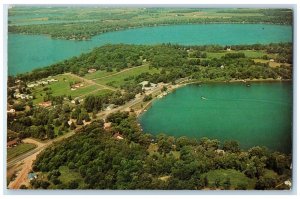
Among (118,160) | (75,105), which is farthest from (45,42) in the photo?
(118,160)

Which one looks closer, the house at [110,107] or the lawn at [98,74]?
the house at [110,107]

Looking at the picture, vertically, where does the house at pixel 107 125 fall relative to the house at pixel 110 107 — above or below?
below

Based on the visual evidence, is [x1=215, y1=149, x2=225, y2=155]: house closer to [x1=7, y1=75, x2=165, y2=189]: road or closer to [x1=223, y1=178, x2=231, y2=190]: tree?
[x1=223, y1=178, x2=231, y2=190]: tree

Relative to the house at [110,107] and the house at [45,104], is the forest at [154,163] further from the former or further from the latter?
the house at [45,104]

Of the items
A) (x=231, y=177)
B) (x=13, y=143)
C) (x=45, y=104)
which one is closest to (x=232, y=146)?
(x=231, y=177)

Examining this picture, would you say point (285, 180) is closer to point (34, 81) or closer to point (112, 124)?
point (112, 124)

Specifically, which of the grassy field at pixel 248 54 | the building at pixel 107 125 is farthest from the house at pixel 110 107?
the grassy field at pixel 248 54

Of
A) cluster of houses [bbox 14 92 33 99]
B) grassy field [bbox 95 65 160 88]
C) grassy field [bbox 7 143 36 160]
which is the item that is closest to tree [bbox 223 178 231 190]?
grassy field [bbox 95 65 160 88]

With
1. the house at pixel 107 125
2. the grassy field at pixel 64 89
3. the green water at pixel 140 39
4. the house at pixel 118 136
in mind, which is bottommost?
the house at pixel 118 136
